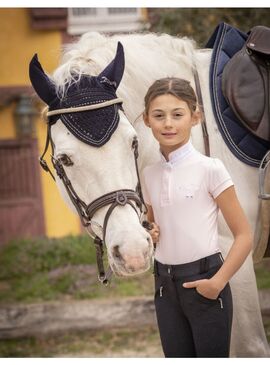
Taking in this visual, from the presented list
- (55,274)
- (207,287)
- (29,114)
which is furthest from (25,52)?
(207,287)

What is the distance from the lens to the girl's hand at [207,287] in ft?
5.41

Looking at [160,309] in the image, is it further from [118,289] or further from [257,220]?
[118,289]

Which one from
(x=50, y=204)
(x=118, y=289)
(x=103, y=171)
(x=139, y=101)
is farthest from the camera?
(x=50, y=204)

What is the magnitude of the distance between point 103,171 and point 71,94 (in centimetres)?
26

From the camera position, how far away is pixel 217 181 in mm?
1711

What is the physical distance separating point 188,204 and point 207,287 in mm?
238

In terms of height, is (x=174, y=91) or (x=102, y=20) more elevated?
(x=102, y=20)

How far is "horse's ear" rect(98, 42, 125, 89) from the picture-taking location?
71.6 inches

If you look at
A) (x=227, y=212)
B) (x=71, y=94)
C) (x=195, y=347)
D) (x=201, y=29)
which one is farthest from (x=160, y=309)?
(x=201, y=29)

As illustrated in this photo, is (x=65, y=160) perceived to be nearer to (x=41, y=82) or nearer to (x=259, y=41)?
(x=41, y=82)

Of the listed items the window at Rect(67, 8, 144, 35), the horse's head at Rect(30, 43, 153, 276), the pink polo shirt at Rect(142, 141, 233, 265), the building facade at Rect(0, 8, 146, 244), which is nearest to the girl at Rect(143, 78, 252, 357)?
the pink polo shirt at Rect(142, 141, 233, 265)

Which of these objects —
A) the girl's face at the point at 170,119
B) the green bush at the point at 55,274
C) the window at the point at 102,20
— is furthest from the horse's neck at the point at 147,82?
the window at the point at 102,20

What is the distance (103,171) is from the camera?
170 cm

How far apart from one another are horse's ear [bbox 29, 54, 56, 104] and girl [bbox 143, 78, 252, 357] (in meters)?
0.28
